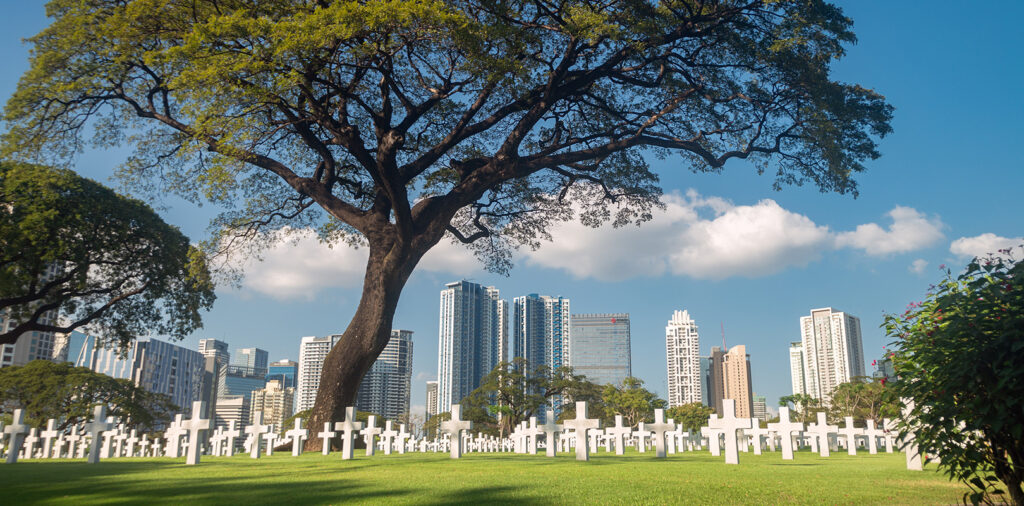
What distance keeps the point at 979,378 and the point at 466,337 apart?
166142 mm

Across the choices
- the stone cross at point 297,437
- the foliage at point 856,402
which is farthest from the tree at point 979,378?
the foliage at point 856,402

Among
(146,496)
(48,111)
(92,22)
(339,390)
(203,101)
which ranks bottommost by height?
(146,496)

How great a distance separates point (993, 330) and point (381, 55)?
12.6 meters

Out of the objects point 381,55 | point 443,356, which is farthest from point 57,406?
point 443,356

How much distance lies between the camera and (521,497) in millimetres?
5102

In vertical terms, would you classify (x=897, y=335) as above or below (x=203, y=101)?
below

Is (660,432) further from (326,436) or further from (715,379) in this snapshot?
(715,379)

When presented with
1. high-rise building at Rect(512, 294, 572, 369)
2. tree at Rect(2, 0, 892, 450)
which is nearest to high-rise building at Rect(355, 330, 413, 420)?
high-rise building at Rect(512, 294, 572, 369)

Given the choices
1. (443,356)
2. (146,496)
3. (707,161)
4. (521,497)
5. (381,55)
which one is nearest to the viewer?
(521,497)

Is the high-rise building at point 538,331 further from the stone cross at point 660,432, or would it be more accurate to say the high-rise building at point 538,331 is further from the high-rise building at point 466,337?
the stone cross at point 660,432

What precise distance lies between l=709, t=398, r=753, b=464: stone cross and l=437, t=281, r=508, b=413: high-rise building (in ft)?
509

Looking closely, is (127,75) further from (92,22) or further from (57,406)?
(57,406)

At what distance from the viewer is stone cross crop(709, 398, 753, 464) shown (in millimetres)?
9266

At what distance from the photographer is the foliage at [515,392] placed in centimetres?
5006
